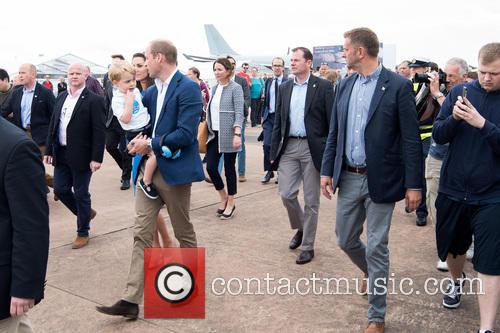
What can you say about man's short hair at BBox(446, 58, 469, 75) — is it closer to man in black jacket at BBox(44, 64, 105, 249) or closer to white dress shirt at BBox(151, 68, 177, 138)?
white dress shirt at BBox(151, 68, 177, 138)

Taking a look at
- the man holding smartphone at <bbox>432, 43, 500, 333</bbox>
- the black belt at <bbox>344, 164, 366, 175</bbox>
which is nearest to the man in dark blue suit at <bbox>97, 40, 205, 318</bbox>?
the black belt at <bbox>344, 164, 366, 175</bbox>

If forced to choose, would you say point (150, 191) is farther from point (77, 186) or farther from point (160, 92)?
point (77, 186)

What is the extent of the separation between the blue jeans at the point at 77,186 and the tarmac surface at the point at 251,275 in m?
0.27

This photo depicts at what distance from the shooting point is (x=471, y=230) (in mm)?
3449

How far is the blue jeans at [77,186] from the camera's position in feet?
17.3

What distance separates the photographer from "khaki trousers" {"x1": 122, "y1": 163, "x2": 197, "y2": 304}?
357 cm

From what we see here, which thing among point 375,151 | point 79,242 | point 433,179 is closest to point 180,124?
point 375,151

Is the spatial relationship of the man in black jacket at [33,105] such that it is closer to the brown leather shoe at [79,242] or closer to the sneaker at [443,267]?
the brown leather shoe at [79,242]

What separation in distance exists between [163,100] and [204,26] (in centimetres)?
5322

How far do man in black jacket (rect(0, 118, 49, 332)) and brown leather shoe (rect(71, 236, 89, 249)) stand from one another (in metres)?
3.26

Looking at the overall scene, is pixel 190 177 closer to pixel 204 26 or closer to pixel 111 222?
pixel 111 222

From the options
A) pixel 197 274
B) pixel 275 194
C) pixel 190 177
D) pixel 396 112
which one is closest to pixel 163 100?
pixel 190 177

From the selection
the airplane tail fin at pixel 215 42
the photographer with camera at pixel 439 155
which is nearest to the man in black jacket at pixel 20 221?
the photographer with camera at pixel 439 155

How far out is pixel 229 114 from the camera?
247 inches
